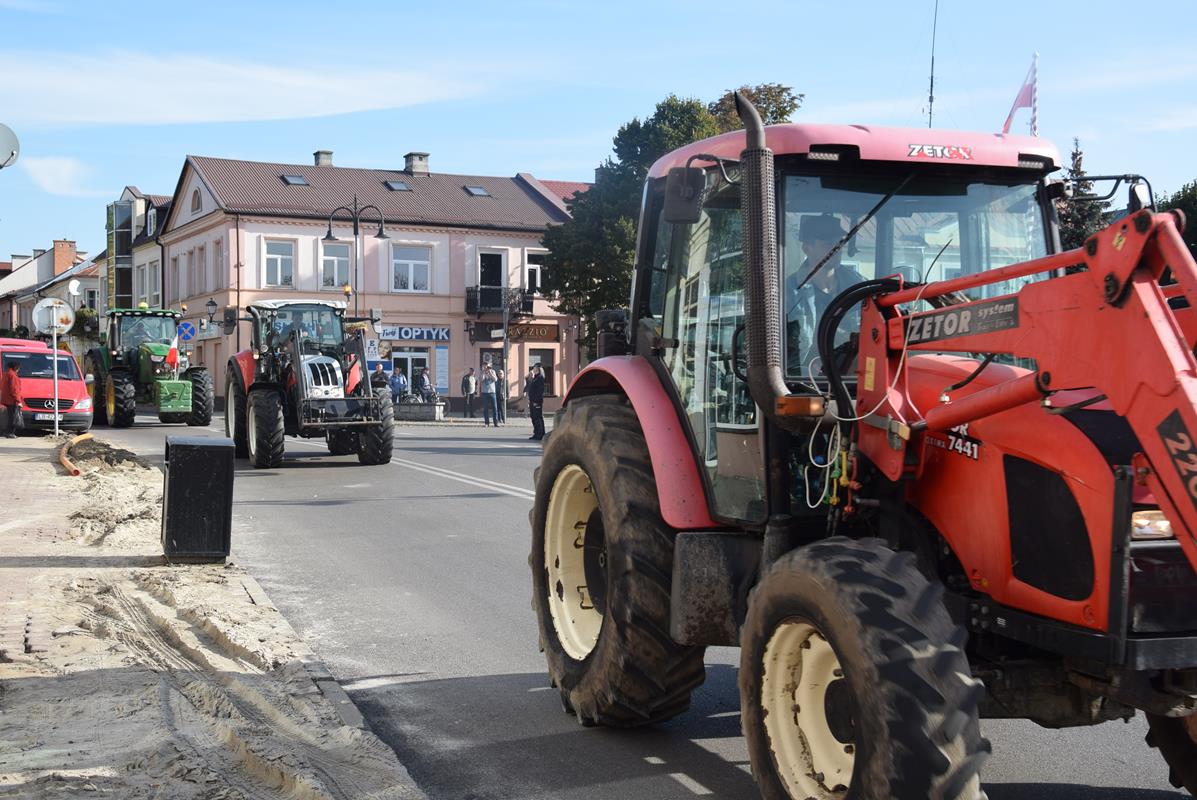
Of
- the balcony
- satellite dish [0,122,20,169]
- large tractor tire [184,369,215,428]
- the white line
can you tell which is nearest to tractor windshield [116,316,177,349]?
large tractor tire [184,369,215,428]

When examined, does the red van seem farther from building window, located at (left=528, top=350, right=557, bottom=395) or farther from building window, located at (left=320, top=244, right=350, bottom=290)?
building window, located at (left=528, top=350, right=557, bottom=395)

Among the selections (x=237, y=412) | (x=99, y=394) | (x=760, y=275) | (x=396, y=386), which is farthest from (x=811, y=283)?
(x=396, y=386)

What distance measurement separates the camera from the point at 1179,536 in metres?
3.12

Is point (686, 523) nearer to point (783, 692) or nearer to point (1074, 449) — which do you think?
point (783, 692)

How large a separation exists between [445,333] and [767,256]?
5031cm

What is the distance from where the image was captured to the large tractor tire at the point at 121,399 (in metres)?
31.7

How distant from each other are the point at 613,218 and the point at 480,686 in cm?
3772

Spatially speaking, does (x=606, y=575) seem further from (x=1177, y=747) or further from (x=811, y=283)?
(x=1177, y=747)

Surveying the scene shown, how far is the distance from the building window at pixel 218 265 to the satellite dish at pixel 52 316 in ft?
99.5

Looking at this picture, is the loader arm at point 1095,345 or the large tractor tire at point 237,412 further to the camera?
the large tractor tire at point 237,412

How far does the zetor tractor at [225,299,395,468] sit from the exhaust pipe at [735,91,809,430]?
15.7 m

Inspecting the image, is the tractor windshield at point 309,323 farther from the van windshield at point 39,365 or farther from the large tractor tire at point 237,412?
the van windshield at point 39,365

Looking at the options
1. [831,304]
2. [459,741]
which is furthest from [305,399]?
[831,304]

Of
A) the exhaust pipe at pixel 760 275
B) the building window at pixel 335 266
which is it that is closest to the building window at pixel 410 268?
the building window at pixel 335 266
